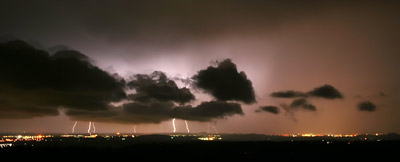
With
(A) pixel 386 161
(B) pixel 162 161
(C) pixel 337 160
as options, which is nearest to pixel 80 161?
(B) pixel 162 161

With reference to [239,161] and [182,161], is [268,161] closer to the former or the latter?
[239,161]

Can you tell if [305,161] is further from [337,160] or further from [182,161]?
[182,161]

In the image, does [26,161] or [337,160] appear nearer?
[26,161]

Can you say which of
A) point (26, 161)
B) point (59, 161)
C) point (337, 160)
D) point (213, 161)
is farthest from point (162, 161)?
point (337, 160)

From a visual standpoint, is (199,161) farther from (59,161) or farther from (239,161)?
(59,161)

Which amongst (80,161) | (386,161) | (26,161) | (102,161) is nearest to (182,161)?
(102,161)

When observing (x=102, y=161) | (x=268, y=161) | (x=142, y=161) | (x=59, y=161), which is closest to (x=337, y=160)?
(x=268, y=161)

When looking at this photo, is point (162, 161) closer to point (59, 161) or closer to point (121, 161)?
point (121, 161)
